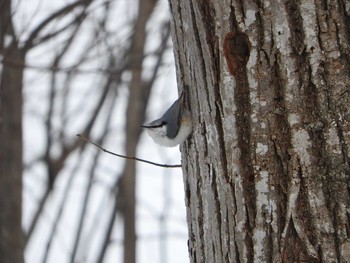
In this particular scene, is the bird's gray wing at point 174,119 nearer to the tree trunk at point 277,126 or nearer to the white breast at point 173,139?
the white breast at point 173,139

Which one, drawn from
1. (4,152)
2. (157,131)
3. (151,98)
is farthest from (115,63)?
(157,131)

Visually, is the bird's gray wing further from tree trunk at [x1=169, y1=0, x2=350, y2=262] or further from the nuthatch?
tree trunk at [x1=169, y1=0, x2=350, y2=262]

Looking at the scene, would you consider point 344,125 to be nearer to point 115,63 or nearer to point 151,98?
point 115,63

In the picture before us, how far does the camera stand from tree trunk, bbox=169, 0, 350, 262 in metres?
1.61

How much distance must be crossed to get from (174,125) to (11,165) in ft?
7.85

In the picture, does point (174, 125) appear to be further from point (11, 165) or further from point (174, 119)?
point (11, 165)

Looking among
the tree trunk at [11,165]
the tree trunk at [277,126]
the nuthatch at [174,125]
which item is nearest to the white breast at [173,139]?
the nuthatch at [174,125]

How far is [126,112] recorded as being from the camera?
5.33 metres

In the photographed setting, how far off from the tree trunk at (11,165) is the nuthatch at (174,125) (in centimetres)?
210

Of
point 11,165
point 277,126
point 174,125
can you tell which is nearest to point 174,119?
point 174,125

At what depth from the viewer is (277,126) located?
1647 millimetres

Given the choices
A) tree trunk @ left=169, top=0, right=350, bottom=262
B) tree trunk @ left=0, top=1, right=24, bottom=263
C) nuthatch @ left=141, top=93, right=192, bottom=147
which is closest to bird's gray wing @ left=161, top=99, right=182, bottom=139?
nuthatch @ left=141, top=93, right=192, bottom=147

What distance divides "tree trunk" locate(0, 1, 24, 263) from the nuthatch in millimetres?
2101

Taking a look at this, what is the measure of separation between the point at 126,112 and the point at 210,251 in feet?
11.8
